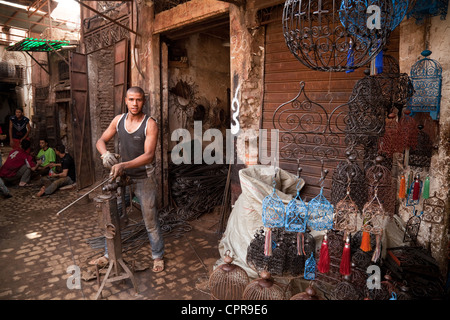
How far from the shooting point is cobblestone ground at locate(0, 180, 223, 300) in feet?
11.2

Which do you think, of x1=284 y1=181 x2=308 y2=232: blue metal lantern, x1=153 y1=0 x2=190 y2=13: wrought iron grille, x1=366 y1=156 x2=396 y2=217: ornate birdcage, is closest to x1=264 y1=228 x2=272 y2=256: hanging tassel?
x1=284 y1=181 x2=308 y2=232: blue metal lantern

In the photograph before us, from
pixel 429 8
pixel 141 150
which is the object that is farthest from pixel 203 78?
pixel 429 8

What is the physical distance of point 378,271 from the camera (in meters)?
2.73

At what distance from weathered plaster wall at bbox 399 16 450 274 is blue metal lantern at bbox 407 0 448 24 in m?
0.08

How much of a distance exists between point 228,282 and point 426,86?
2.84 m

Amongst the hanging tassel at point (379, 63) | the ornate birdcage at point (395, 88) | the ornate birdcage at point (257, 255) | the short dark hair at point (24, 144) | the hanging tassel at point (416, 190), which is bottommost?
Answer: the ornate birdcage at point (257, 255)

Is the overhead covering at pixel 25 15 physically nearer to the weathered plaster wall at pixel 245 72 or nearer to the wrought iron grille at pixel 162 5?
the wrought iron grille at pixel 162 5

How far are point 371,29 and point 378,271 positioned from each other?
214 cm

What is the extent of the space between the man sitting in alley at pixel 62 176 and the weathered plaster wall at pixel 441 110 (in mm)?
7864

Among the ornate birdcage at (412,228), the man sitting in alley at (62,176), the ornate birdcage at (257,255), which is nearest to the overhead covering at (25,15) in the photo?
the man sitting in alley at (62,176)

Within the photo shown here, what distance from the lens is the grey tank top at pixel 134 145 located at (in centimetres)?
387

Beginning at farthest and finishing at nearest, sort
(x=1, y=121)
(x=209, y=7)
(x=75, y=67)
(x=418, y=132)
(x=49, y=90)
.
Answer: (x=1, y=121) → (x=49, y=90) → (x=75, y=67) → (x=209, y=7) → (x=418, y=132)
